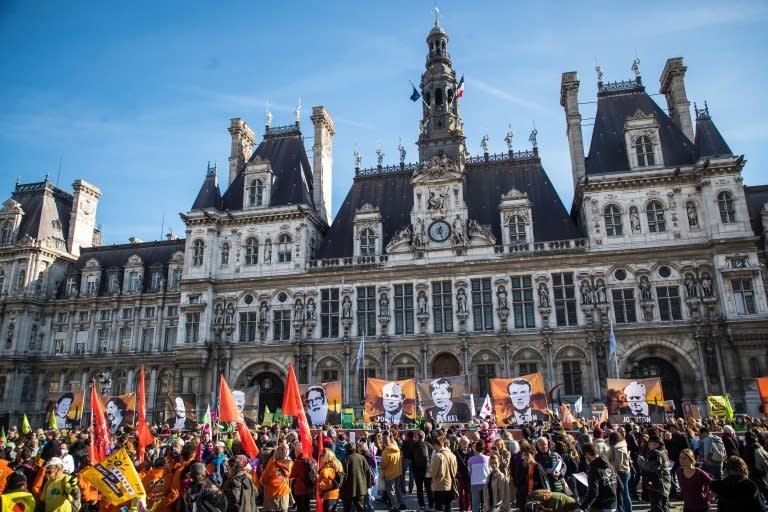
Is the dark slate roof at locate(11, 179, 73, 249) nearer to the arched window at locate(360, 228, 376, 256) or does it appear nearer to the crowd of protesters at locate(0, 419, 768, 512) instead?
the arched window at locate(360, 228, 376, 256)

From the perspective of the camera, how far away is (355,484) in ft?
43.6

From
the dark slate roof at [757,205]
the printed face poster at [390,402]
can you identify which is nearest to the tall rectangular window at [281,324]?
the printed face poster at [390,402]

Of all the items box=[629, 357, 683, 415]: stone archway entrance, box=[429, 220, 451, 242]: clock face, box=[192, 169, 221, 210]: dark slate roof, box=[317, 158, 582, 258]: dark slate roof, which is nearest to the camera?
box=[629, 357, 683, 415]: stone archway entrance

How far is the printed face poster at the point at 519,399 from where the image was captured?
2806cm

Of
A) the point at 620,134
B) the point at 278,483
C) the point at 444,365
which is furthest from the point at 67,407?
the point at 620,134

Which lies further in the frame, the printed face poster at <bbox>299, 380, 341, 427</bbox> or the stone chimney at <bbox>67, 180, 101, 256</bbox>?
the stone chimney at <bbox>67, 180, 101, 256</bbox>

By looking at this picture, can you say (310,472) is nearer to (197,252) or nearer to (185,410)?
(185,410)

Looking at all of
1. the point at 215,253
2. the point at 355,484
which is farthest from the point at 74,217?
the point at 355,484

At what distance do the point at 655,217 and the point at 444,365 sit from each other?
17036 millimetres

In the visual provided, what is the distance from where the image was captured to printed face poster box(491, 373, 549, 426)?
2806 cm

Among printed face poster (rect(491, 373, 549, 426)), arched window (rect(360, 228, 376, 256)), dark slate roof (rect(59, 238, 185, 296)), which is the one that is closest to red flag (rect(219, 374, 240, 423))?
printed face poster (rect(491, 373, 549, 426))

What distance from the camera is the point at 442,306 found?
129ft

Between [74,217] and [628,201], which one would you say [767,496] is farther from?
[74,217]

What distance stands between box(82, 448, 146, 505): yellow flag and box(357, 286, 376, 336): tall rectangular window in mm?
29913
